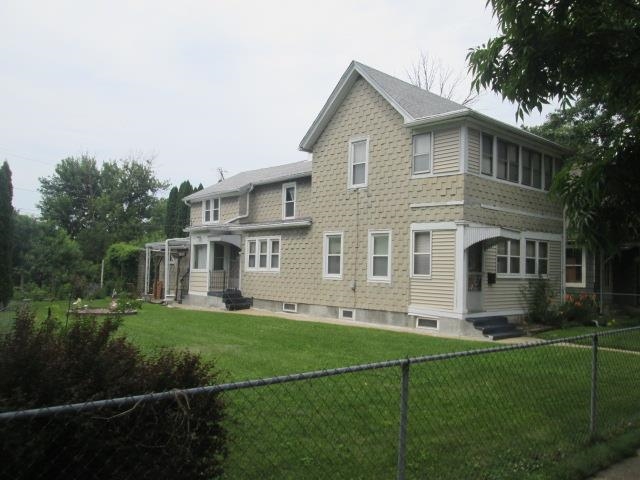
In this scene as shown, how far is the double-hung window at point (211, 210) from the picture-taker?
28188 millimetres

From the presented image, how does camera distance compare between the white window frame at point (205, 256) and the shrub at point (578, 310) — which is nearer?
the shrub at point (578, 310)

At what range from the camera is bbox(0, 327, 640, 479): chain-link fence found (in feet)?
9.53

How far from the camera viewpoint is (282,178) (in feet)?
77.3

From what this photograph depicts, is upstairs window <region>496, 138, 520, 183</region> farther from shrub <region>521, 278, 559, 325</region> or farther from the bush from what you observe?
the bush

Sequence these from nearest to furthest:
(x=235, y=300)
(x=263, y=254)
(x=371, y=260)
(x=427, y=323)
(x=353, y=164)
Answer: (x=427, y=323) → (x=371, y=260) → (x=353, y=164) → (x=235, y=300) → (x=263, y=254)

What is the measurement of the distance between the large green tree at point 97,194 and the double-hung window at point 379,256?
39092 mm

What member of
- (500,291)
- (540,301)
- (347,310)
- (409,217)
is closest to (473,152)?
(409,217)

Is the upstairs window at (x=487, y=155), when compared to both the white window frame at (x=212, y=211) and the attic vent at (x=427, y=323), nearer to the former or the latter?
the attic vent at (x=427, y=323)

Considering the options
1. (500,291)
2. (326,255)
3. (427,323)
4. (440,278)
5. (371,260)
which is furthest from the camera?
(326,255)

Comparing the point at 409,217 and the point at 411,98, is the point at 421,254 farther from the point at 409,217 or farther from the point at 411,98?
the point at 411,98

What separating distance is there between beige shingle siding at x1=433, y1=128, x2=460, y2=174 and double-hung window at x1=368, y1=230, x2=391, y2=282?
2.84m

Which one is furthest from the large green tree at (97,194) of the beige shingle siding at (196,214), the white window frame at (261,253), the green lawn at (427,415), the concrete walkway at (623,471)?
the concrete walkway at (623,471)

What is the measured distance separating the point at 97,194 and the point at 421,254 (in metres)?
48.1

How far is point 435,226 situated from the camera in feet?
54.5
